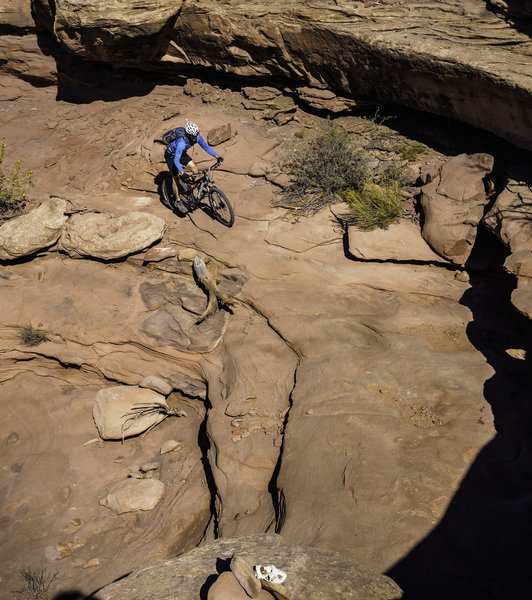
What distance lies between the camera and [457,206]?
24.0ft

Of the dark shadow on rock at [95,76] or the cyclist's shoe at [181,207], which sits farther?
the dark shadow on rock at [95,76]

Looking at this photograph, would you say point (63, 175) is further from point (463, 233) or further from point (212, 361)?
point (463, 233)

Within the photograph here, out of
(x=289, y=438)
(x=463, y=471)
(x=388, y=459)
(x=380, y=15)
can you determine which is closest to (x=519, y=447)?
(x=463, y=471)

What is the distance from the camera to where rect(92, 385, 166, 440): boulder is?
7.44 metres

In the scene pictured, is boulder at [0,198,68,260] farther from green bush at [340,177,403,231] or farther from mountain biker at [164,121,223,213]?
green bush at [340,177,403,231]

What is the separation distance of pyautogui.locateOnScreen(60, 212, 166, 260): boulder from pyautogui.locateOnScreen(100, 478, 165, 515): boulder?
3.76 meters

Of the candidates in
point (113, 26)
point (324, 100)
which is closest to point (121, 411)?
point (324, 100)

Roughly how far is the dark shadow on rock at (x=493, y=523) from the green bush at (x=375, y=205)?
2817 mm

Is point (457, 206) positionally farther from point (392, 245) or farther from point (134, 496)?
point (134, 496)

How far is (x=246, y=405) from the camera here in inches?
259

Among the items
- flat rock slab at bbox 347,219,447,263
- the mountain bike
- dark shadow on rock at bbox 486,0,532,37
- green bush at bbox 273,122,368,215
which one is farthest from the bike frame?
dark shadow on rock at bbox 486,0,532,37

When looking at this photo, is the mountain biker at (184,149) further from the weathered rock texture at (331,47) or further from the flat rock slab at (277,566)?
the flat rock slab at (277,566)

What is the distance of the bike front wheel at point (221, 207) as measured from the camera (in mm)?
8219

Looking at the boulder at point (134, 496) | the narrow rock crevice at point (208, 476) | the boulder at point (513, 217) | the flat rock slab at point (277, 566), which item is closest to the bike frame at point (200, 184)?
the narrow rock crevice at point (208, 476)
